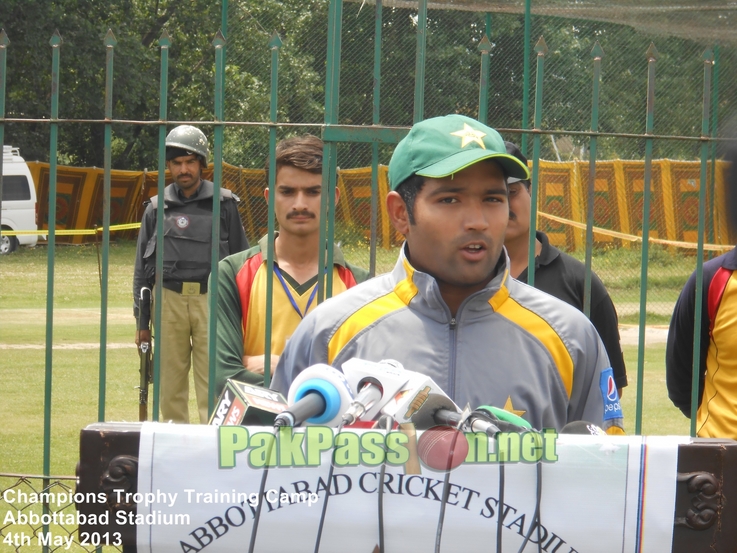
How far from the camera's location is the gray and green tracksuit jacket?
6.34 ft

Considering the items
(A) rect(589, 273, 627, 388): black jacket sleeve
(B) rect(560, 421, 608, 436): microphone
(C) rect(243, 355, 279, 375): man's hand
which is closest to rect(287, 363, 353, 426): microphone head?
(B) rect(560, 421, 608, 436): microphone

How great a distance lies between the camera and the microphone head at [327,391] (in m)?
1.44

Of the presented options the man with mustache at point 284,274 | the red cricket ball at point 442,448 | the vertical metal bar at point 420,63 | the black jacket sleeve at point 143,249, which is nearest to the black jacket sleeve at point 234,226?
the black jacket sleeve at point 143,249

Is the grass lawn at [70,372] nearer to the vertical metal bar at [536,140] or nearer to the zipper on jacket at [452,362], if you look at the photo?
the vertical metal bar at [536,140]

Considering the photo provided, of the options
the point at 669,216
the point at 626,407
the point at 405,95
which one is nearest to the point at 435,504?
the point at 405,95

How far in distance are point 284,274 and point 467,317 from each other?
6.14 feet

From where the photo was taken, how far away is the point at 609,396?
204cm

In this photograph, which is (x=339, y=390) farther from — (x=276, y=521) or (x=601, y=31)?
(x=601, y=31)

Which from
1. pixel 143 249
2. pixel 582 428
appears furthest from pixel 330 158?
pixel 143 249

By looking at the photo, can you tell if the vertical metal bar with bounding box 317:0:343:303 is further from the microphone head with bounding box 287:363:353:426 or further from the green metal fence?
the microphone head with bounding box 287:363:353:426

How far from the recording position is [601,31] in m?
9.41

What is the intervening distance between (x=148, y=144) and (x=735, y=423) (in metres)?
24.7

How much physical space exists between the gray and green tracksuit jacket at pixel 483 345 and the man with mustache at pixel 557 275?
1598 mm

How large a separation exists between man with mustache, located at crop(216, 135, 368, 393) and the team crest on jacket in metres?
1.72
